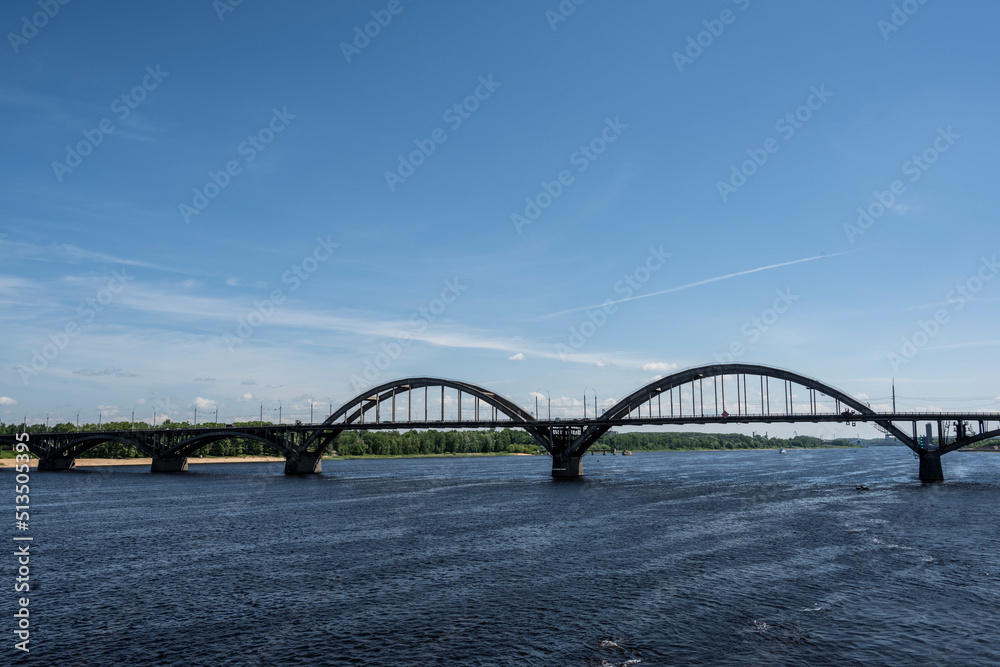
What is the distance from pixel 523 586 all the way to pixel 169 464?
445 ft

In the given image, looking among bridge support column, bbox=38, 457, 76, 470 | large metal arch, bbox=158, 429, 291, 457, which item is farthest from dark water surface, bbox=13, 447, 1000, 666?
bridge support column, bbox=38, 457, 76, 470

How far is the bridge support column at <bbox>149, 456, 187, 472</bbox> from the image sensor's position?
144m

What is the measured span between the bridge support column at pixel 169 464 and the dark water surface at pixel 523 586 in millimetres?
87156

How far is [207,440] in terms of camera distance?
14750 centimetres

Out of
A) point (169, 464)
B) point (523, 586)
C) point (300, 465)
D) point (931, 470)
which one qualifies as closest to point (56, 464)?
point (169, 464)

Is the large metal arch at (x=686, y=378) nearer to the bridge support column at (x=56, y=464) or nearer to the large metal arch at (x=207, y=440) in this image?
the large metal arch at (x=207, y=440)

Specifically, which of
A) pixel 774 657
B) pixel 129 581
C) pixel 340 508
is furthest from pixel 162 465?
pixel 774 657

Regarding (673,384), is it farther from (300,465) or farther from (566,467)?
(300,465)

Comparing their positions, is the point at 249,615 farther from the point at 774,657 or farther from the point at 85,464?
the point at 85,464

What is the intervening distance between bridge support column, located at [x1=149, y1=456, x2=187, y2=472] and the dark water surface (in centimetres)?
8716

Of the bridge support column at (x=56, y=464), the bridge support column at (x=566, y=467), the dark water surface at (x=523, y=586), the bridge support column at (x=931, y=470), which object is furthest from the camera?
the bridge support column at (x=56, y=464)

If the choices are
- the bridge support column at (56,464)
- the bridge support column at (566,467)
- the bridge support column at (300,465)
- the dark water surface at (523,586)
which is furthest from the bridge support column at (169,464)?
the dark water surface at (523,586)

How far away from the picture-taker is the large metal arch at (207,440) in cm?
13238

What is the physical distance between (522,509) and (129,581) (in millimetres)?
37025
